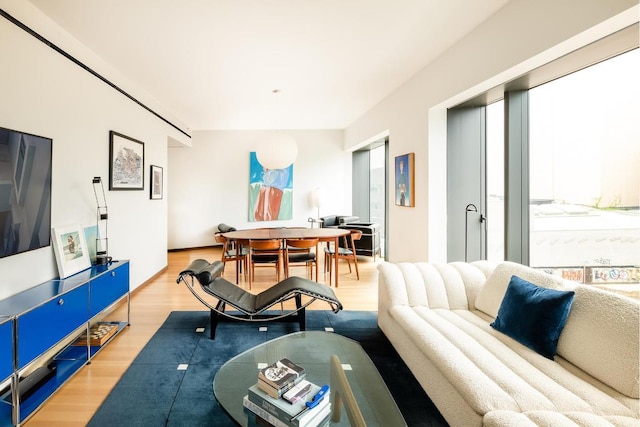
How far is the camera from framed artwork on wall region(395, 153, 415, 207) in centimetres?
413

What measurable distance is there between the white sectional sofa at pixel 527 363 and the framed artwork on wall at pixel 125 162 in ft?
11.5

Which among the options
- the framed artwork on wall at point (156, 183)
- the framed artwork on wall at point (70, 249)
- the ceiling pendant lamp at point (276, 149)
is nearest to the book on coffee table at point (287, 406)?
the framed artwork on wall at point (70, 249)

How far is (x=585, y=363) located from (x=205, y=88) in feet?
15.9

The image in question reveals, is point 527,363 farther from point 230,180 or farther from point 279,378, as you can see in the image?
point 230,180

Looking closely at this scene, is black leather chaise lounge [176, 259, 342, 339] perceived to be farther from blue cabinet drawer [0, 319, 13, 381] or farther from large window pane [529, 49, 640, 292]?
large window pane [529, 49, 640, 292]

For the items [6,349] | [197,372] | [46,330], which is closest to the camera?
[6,349]

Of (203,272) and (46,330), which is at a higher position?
(203,272)

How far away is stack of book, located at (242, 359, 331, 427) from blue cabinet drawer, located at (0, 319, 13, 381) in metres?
1.34

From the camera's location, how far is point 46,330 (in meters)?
2.00

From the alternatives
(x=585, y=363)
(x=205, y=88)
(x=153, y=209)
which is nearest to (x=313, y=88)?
Result: (x=205, y=88)

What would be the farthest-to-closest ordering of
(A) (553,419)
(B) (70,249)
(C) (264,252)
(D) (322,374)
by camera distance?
(C) (264,252) → (B) (70,249) → (D) (322,374) → (A) (553,419)

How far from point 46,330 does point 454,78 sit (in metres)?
4.02

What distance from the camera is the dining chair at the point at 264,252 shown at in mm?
4285

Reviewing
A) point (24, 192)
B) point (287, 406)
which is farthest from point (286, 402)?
point (24, 192)
